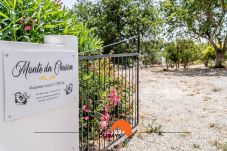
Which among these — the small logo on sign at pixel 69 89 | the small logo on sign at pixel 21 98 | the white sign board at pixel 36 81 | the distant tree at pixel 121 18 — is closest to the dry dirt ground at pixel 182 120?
the small logo on sign at pixel 69 89

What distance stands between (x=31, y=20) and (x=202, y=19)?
1809cm

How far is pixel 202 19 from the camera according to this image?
20594 millimetres

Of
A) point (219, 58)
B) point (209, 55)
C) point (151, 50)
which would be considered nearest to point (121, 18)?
point (151, 50)

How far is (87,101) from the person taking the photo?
4.36m

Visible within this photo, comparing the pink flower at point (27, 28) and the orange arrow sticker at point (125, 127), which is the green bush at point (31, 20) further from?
the orange arrow sticker at point (125, 127)

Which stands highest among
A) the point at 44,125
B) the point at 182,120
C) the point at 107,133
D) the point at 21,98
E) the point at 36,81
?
the point at 36,81

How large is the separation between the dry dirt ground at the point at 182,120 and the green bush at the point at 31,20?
5.99 ft

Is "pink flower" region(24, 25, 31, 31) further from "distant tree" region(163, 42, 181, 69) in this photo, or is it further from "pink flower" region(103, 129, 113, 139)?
"distant tree" region(163, 42, 181, 69)

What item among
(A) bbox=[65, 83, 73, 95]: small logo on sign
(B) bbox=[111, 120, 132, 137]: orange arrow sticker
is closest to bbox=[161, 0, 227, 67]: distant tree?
(B) bbox=[111, 120, 132, 137]: orange arrow sticker

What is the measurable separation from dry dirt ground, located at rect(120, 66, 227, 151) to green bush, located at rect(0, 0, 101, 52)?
1825mm

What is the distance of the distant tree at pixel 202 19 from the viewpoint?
19.7 m

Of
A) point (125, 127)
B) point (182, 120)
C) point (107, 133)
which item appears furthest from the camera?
point (182, 120)

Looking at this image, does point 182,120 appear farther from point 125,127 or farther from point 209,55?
point 209,55

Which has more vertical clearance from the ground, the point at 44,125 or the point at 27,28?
the point at 27,28
